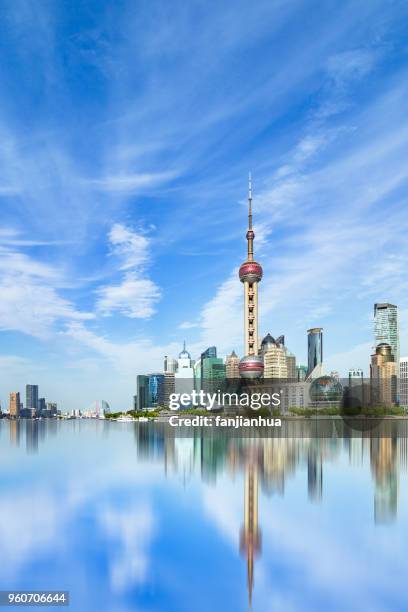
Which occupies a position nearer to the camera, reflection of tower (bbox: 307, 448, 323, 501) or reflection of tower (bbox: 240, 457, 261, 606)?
reflection of tower (bbox: 240, 457, 261, 606)

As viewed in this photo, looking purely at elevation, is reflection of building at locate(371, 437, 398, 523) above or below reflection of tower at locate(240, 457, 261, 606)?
below

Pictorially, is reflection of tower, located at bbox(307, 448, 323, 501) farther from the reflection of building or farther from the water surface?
Result: the reflection of building

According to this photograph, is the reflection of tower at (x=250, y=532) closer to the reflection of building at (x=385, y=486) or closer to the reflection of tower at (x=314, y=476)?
the reflection of tower at (x=314, y=476)

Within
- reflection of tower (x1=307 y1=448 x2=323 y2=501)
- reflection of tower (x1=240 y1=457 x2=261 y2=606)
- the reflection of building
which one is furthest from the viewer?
reflection of tower (x1=307 y1=448 x2=323 y2=501)

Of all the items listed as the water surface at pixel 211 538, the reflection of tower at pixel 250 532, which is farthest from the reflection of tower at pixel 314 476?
the reflection of tower at pixel 250 532

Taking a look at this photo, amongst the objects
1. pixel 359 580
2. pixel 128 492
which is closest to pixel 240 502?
pixel 128 492

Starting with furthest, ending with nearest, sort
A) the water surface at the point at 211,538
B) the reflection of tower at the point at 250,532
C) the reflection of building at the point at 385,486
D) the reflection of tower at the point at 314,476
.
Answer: the reflection of tower at the point at 314,476, the reflection of building at the point at 385,486, the reflection of tower at the point at 250,532, the water surface at the point at 211,538

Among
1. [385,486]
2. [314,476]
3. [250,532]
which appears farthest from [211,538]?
[385,486]

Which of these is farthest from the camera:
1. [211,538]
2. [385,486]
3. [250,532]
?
[385,486]

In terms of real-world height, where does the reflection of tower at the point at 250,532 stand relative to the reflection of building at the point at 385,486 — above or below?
above

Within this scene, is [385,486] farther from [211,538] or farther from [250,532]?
[211,538]

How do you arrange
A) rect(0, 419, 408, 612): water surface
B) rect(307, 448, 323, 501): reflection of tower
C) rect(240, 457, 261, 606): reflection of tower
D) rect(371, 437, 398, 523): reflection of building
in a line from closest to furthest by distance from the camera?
rect(0, 419, 408, 612): water surface
rect(240, 457, 261, 606): reflection of tower
rect(371, 437, 398, 523): reflection of building
rect(307, 448, 323, 501): reflection of tower

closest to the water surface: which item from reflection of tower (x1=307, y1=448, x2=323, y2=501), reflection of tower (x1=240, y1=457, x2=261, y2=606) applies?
reflection of tower (x1=240, y1=457, x2=261, y2=606)

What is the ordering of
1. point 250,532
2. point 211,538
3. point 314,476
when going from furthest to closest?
point 314,476, point 250,532, point 211,538
